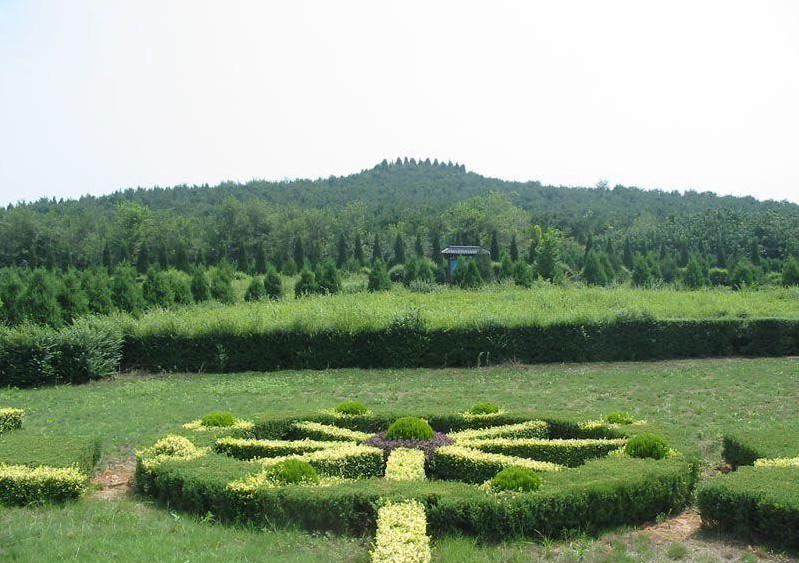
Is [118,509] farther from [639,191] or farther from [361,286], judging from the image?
[639,191]

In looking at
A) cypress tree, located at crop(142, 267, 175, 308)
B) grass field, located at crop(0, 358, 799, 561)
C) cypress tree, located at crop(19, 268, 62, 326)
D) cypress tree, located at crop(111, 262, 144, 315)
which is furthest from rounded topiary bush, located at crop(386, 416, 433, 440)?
cypress tree, located at crop(142, 267, 175, 308)

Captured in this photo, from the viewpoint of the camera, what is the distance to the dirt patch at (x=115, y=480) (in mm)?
10336

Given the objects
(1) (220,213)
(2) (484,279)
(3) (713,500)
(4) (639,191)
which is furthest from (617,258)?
(4) (639,191)

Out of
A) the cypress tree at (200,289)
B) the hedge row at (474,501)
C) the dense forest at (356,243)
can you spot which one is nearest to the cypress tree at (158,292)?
the dense forest at (356,243)

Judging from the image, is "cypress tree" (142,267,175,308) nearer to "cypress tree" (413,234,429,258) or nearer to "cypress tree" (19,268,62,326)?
"cypress tree" (19,268,62,326)

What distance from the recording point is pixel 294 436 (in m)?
12.8

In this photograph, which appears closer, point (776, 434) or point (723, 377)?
point (776, 434)

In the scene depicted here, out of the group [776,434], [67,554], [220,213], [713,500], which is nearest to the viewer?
[67,554]

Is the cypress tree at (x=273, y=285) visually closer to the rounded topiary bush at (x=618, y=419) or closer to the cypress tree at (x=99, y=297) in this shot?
the cypress tree at (x=99, y=297)

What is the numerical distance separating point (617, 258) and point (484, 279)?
14.2m

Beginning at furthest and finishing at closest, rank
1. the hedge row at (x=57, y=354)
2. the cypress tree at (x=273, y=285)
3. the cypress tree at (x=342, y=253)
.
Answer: the cypress tree at (x=342, y=253)
the cypress tree at (x=273, y=285)
the hedge row at (x=57, y=354)

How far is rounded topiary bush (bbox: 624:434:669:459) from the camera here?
9805 millimetres

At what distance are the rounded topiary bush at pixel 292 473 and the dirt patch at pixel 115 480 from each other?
2654mm

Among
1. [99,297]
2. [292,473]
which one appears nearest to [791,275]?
[99,297]
